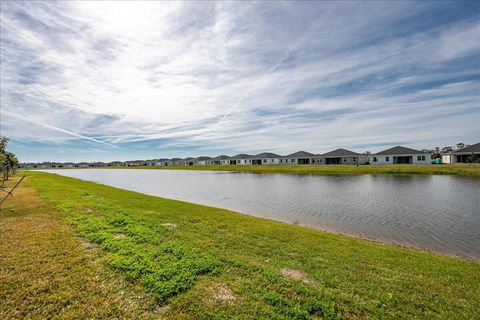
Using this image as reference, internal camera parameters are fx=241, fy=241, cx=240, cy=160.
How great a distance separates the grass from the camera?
491 cm

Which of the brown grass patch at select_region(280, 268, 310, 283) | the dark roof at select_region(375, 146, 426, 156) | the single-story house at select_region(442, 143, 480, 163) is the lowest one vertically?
the brown grass patch at select_region(280, 268, 310, 283)

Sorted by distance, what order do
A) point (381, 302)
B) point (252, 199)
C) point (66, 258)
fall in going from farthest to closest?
point (252, 199) < point (66, 258) < point (381, 302)

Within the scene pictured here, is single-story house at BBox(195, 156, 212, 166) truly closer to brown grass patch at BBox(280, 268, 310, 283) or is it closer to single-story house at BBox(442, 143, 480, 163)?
single-story house at BBox(442, 143, 480, 163)

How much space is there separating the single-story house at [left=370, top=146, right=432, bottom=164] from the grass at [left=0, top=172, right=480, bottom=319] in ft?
251

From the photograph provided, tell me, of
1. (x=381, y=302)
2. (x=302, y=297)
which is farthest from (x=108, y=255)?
(x=381, y=302)

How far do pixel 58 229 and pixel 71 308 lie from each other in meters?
6.57

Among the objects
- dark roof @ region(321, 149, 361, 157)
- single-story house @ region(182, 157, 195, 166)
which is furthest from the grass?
single-story house @ region(182, 157, 195, 166)

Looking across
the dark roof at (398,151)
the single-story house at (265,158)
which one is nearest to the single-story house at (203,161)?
the single-story house at (265,158)

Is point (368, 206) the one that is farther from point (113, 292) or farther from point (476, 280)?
point (113, 292)

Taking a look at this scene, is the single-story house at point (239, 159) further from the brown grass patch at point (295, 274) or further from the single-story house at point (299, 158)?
the brown grass patch at point (295, 274)

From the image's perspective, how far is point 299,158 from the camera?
9450 centimetres

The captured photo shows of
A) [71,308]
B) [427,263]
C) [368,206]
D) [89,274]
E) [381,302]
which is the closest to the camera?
[71,308]

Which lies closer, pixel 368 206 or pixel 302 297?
pixel 302 297

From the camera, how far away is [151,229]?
1035cm
